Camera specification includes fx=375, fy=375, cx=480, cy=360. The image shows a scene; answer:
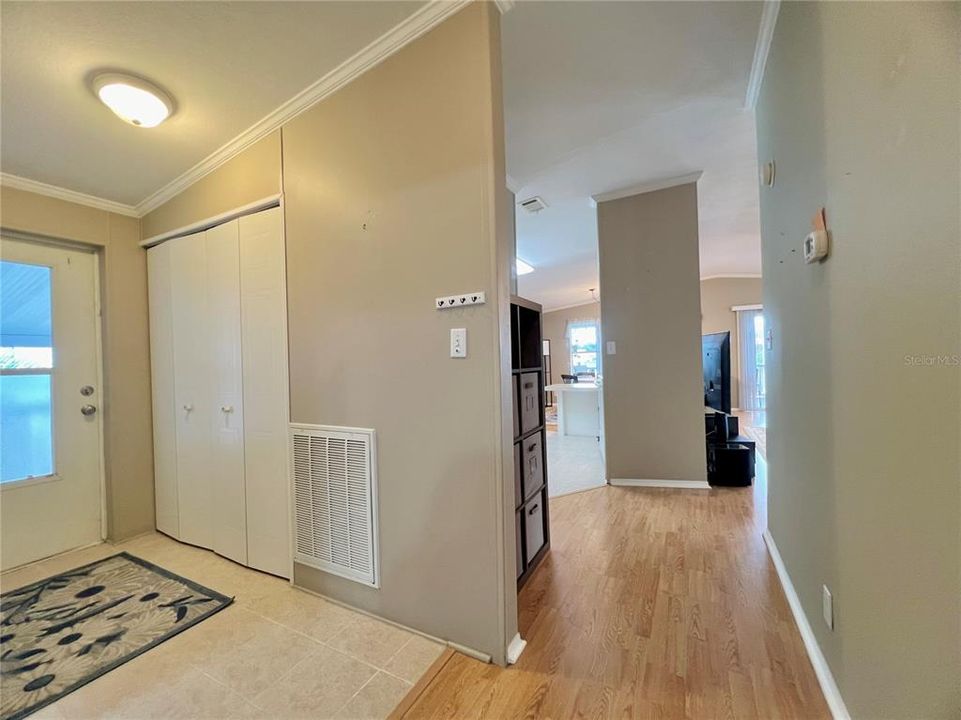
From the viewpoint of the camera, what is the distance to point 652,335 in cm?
331

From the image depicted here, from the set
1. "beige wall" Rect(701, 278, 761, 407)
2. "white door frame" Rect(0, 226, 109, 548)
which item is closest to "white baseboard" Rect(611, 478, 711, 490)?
"white door frame" Rect(0, 226, 109, 548)

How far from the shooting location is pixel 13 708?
1.25 meters

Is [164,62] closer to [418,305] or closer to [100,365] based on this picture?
[418,305]

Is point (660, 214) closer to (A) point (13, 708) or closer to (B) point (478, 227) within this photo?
(B) point (478, 227)

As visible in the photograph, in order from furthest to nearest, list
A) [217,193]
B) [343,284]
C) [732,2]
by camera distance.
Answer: [217,193], [343,284], [732,2]

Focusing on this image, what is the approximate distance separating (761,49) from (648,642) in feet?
8.73

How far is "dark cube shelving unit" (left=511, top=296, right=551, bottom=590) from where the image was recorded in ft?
6.14

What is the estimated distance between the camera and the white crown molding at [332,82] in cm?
143

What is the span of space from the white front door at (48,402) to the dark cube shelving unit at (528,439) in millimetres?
2866

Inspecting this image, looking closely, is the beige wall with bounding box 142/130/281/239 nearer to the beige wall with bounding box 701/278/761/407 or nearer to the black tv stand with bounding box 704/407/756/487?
the black tv stand with bounding box 704/407/756/487

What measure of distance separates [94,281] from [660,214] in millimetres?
4355

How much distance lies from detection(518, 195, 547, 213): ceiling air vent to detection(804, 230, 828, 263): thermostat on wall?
238 cm

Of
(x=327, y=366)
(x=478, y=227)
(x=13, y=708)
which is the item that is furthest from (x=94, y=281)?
(x=478, y=227)

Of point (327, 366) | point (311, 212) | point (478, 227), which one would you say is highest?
point (311, 212)
